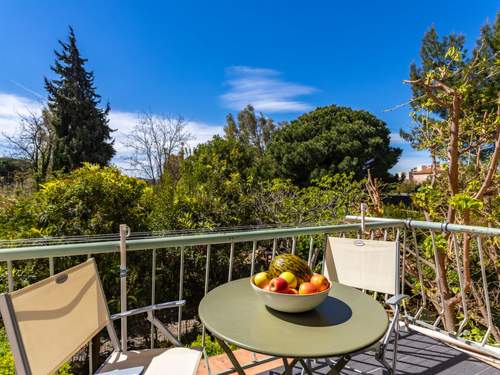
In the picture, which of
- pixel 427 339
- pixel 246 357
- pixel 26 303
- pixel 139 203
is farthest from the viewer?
pixel 139 203

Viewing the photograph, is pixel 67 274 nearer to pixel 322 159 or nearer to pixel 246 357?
pixel 246 357

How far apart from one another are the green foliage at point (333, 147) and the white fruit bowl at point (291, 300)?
12.3 m

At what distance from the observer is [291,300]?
4.07 ft

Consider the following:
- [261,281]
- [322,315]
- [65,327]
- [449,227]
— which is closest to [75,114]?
[65,327]

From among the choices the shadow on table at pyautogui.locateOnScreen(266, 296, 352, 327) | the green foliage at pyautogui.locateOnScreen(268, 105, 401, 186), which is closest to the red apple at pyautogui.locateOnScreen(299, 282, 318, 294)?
the shadow on table at pyautogui.locateOnScreen(266, 296, 352, 327)

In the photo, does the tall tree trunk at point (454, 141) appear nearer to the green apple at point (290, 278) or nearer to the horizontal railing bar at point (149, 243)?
the horizontal railing bar at point (149, 243)

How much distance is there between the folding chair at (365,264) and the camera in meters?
1.99

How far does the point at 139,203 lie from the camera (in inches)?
189

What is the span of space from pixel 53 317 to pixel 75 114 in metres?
21.1

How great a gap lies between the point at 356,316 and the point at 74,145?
20505 mm

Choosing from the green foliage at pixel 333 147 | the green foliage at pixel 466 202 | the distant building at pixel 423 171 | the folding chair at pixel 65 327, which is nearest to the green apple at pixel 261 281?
the folding chair at pixel 65 327

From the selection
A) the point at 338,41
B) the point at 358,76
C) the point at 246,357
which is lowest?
the point at 246,357

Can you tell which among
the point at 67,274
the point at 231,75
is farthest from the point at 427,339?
the point at 231,75

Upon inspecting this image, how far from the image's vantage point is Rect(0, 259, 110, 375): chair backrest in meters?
1.04
